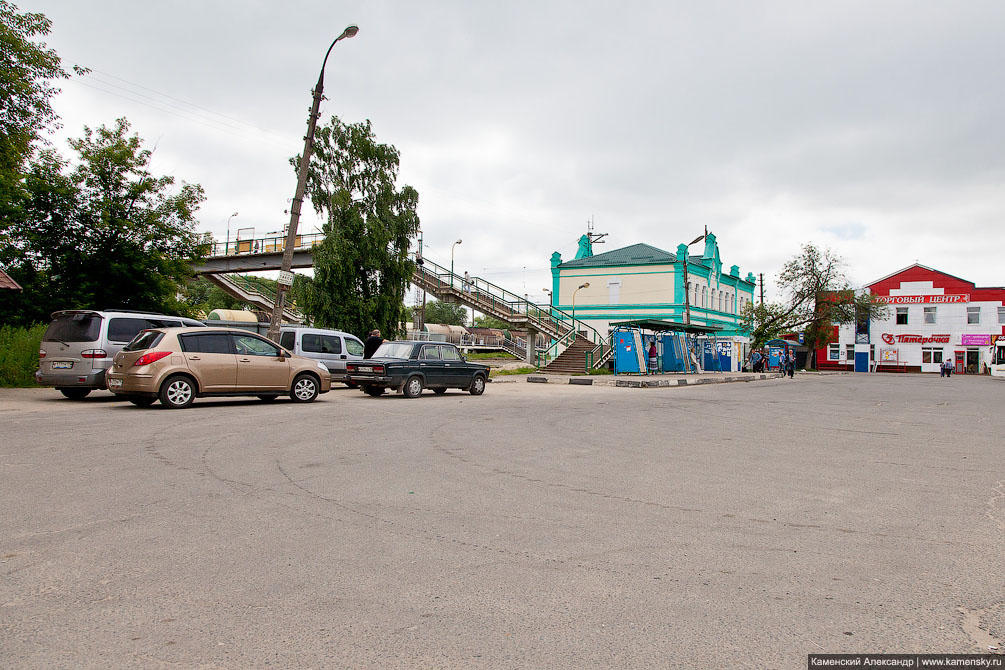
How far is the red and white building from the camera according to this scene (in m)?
61.2

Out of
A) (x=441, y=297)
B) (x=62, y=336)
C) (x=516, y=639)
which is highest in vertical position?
(x=441, y=297)

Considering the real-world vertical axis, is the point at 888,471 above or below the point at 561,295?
below

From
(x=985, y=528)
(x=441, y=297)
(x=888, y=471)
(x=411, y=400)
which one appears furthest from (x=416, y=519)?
(x=441, y=297)

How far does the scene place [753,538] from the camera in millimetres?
4652

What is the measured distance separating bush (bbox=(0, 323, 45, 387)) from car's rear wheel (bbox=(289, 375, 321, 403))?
7488 millimetres

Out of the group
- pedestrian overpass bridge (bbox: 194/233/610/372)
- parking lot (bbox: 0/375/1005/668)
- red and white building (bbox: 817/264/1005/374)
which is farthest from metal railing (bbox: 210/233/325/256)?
red and white building (bbox: 817/264/1005/374)

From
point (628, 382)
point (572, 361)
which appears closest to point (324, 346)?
point (628, 382)

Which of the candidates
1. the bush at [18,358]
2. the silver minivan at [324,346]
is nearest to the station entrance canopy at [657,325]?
the silver minivan at [324,346]

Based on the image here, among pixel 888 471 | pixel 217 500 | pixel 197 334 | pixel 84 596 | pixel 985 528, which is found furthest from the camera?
pixel 197 334

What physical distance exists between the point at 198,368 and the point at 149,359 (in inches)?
35.5

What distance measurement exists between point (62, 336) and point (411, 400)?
25.7 feet

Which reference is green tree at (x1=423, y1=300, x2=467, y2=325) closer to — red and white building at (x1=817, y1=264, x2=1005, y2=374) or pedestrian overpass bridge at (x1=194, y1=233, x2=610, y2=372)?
red and white building at (x1=817, y1=264, x2=1005, y2=374)

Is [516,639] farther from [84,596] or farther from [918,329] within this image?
[918,329]

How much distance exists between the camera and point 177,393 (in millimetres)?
12805
